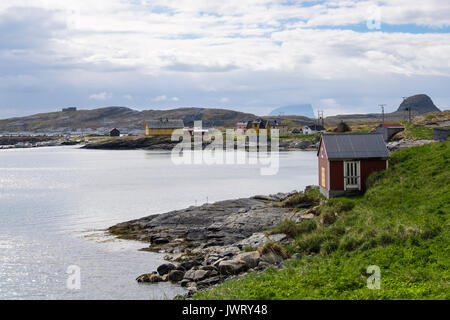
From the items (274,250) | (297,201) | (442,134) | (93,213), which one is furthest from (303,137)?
(274,250)

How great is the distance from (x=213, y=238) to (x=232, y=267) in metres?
8.75

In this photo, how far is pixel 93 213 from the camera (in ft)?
140

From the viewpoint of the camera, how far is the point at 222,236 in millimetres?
29656

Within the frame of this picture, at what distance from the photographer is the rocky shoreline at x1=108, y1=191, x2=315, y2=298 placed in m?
21.3

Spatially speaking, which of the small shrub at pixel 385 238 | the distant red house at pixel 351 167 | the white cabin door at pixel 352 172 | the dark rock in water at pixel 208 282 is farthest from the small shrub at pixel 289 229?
the small shrub at pixel 385 238

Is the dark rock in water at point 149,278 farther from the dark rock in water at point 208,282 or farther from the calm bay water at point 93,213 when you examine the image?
the dark rock in water at point 208,282

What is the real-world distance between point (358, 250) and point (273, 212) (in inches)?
596

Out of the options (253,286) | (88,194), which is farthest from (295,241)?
(88,194)

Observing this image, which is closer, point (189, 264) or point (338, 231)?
point (338, 231)

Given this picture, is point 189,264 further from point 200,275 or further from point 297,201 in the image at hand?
point 297,201

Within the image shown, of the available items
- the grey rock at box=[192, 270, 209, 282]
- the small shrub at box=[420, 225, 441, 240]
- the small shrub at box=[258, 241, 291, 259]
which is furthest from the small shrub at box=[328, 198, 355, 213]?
the grey rock at box=[192, 270, 209, 282]

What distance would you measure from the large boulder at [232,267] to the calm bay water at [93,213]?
7.41 ft

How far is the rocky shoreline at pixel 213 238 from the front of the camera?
2133 centimetres
